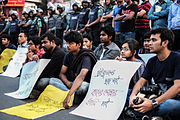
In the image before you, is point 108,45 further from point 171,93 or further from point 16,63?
point 16,63

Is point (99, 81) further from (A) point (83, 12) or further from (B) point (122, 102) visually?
(A) point (83, 12)

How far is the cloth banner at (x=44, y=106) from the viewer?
3.23m

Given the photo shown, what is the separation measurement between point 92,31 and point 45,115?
4.06 metres

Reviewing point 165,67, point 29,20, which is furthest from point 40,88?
point 29,20

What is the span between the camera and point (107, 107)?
9.96ft

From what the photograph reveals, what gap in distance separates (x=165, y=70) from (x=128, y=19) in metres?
2.88

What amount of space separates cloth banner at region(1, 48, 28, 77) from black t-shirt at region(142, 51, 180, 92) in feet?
14.5

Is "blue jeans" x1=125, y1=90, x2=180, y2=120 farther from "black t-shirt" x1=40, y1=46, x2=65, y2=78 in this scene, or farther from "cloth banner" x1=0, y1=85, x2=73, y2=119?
"black t-shirt" x1=40, y1=46, x2=65, y2=78

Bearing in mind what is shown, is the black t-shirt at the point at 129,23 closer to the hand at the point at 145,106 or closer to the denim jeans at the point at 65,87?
the denim jeans at the point at 65,87

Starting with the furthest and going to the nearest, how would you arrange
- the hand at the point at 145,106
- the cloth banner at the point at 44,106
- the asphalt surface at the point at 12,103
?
1. the cloth banner at the point at 44,106
2. the asphalt surface at the point at 12,103
3. the hand at the point at 145,106

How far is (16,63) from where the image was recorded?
6707 mm

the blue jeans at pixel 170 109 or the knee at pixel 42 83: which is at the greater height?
Answer: the blue jeans at pixel 170 109

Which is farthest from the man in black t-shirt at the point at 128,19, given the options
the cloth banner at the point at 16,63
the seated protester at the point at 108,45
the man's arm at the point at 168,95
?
the man's arm at the point at 168,95

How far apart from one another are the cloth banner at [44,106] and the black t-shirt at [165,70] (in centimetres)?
134
